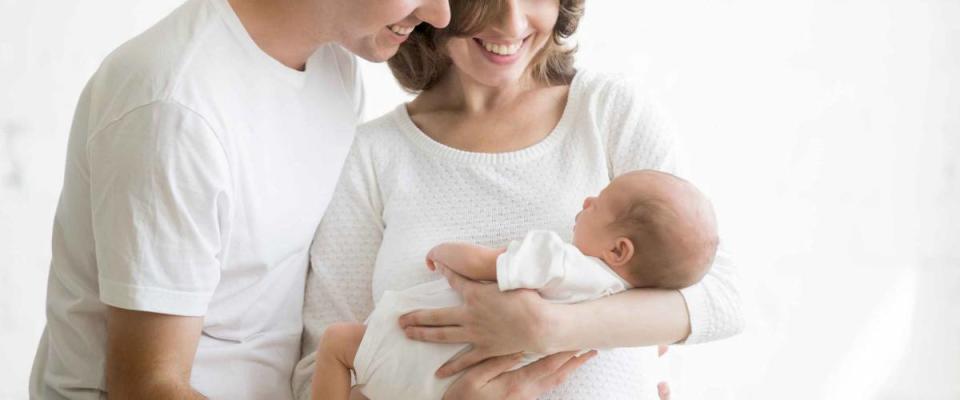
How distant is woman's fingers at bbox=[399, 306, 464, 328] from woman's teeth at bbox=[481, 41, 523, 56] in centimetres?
58

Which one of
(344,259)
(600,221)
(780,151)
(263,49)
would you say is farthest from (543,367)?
(780,151)

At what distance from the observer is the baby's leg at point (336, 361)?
187cm

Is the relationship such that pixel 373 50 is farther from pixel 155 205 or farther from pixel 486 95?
pixel 155 205

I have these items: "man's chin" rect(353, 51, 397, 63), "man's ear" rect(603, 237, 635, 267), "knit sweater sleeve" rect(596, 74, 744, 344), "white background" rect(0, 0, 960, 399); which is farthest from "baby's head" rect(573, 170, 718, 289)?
"white background" rect(0, 0, 960, 399)

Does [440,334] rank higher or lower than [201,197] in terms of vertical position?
lower

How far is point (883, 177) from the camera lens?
11.0ft

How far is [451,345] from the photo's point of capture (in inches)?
72.4

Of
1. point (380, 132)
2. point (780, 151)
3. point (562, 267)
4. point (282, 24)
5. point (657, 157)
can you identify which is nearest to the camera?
point (562, 267)

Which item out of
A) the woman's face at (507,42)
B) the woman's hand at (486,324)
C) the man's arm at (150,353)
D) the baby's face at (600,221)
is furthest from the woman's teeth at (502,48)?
the man's arm at (150,353)

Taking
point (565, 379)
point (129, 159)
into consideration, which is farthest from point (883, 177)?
point (129, 159)

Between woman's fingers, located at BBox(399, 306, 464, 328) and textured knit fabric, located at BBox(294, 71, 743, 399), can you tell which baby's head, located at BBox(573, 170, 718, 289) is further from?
woman's fingers, located at BBox(399, 306, 464, 328)

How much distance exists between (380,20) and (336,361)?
2.07 feet

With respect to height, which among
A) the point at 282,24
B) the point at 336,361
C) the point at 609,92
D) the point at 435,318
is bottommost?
the point at 336,361

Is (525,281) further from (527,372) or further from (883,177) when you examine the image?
(883,177)
